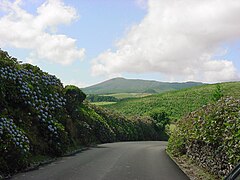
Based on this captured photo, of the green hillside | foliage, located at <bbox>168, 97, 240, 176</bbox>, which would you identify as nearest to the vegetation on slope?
foliage, located at <bbox>168, 97, 240, 176</bbox>

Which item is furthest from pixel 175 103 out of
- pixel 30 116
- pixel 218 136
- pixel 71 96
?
pixel 218 136

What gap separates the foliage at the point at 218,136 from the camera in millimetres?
8930

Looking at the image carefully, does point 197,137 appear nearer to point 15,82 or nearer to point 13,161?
point 13,161

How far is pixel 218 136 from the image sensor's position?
1025 cm

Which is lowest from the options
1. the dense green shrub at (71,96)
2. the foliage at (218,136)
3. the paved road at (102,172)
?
the paved road at (102,172)

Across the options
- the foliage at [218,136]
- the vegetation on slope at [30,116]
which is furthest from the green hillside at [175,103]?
the foliage at [218,136]

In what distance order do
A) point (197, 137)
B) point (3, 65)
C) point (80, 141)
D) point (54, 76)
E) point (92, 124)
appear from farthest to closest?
point (92, 124) → point (80, 141) → point (54, 76) → point (3, 65) → point (197, 137)

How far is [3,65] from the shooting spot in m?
14.9

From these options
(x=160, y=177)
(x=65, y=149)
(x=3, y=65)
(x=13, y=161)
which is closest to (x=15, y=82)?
(x=3, y=65)

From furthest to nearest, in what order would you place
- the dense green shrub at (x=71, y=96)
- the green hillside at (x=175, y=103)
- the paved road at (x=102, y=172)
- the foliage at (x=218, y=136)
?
the green hillside at (x=175, y=103) → the dense green shrub at (x=71, y=96) → the paved road at (x=102, y=172) → the foliage at (x=218, y=136)

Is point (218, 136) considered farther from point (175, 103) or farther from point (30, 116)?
point (175, 103)

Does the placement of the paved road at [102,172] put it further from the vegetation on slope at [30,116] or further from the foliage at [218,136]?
the foliage at [218,136]

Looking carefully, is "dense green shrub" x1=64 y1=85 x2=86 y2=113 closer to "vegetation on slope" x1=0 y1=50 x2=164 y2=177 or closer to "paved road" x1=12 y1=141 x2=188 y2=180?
"vegetation on slope" x1=0 y1=50 x2=164 y2=177

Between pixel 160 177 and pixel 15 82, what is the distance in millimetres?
7580
